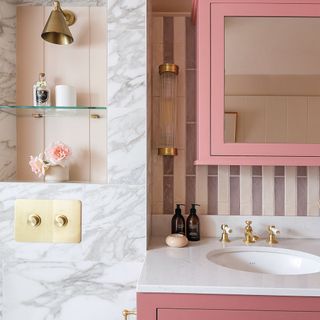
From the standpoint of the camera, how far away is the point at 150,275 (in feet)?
3.20

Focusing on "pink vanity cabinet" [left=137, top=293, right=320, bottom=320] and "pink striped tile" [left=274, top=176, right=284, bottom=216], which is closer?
"pink vanity cabinet" [left=137, top=293, right=320, bottom=320]

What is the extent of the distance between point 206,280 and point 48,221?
655mm

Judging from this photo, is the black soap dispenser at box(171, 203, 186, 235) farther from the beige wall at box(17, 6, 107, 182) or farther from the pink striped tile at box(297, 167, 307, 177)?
the pink striped tile at box(297, 167, 307, 177)

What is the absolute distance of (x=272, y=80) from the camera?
1.25 meters

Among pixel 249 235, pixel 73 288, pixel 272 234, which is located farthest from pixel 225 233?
pixel 73 288

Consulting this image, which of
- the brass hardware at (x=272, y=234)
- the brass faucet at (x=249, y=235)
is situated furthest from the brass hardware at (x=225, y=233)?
the brass hardware at (x=272, y=234)

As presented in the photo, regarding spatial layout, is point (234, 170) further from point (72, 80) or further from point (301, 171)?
point (72, 80)

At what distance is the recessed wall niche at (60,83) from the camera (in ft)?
4.54

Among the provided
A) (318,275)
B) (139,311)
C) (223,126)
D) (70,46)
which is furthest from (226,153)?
(70,46)

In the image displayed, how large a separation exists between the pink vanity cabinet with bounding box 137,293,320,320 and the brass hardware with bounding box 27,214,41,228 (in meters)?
0.53

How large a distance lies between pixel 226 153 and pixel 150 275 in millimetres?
555

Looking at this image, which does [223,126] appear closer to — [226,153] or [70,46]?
[226,153]

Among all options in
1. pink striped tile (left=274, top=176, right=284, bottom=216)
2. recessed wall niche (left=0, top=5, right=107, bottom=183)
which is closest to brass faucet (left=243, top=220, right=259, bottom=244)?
pink striped tile (left=274, top=176, right=284, bottom=216)

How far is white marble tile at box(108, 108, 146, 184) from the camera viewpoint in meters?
1.18
